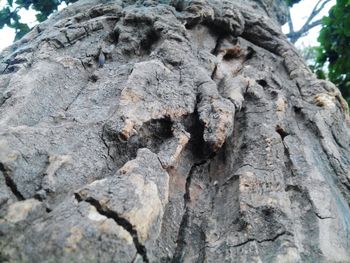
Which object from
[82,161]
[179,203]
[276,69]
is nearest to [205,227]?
[179,203]

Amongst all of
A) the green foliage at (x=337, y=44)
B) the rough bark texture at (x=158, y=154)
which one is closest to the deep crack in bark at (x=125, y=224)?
the rough bark texture at (x=158, y=154)

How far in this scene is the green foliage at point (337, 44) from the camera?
4.11 metres

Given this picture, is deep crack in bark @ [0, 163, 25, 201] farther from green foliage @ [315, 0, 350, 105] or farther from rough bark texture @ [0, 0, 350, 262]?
green foliage @ [315, 0, 350, 105]

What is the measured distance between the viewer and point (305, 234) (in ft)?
6.11

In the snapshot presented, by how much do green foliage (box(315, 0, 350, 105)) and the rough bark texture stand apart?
4.46 ft

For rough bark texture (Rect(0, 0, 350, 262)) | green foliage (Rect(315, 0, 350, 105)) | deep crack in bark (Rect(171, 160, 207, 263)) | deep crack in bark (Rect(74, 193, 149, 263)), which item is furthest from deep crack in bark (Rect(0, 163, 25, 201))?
green foliage (Rect(315, 0, 350, 105))

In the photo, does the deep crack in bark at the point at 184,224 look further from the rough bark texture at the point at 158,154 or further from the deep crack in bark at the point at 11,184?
the deep crack in bark at the point at 11,184

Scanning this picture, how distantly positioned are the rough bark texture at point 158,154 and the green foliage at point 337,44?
136 centimetres

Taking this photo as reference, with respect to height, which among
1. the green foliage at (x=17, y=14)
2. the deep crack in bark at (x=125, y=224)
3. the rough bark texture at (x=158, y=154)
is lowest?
the deep crack in bark at (x=125, y=224)

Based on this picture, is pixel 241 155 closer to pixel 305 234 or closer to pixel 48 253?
pixel 305 234

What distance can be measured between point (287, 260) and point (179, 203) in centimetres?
65

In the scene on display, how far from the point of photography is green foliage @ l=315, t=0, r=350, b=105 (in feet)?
13.5

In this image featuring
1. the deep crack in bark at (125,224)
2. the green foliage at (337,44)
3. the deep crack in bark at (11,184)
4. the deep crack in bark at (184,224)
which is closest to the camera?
the deep crack in bark at (125,224)

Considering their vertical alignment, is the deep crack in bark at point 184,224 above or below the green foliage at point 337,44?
below
